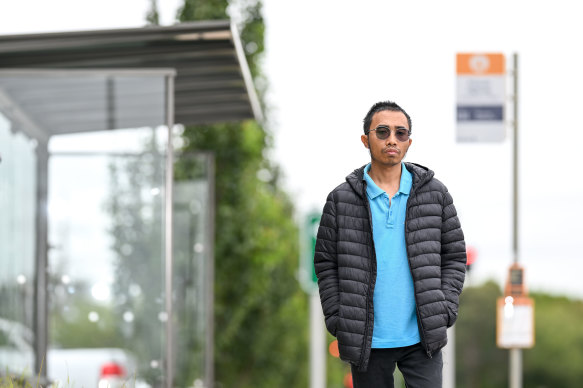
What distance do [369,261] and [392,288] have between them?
0.49 feet

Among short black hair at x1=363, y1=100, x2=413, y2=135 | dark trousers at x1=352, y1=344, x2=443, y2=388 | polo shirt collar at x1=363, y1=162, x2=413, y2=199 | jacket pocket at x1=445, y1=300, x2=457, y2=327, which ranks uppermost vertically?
short black hair at x1=363, y1=100, x2=413, y2=135

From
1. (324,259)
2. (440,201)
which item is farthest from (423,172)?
(324,259)

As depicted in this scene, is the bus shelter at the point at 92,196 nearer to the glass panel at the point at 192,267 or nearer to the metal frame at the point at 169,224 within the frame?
the metal frame at the point at 169,224

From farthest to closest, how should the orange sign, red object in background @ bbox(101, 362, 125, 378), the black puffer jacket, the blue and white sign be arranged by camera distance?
1. the orange sign
2. the blue and white sign
3. red object in background @ bbox(101, 362, 125, 378)
4. the black puffer jacket

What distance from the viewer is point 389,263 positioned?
4.71 meters

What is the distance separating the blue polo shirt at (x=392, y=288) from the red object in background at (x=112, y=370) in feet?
15.6

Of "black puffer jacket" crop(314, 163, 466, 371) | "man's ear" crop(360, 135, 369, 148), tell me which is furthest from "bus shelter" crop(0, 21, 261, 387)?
"black puffer jacket" crop(314, 163, 466, 371)

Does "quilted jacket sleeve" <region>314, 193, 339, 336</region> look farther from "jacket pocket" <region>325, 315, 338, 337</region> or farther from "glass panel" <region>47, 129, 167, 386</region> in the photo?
"glass panel" <region>47, 129, 167, 386</region>

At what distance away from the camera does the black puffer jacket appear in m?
4.66

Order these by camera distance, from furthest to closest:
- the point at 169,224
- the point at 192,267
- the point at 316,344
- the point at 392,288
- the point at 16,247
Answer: the point at 316,344, the point at 192,267, the point at 16,247, the point at 169,224, the point at 392,288

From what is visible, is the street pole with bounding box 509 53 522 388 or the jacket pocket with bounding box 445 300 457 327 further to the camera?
the street pole with bounding box 509 53 522 388

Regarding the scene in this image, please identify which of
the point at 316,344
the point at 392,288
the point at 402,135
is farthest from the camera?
the point at 316,344

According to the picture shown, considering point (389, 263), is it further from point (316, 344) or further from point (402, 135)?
point (316, 344)

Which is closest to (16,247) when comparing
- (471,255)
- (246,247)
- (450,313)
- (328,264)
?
(471,255)
